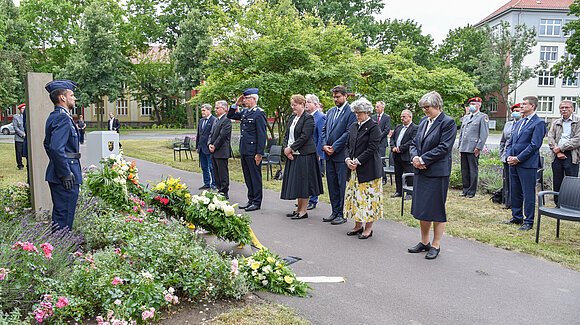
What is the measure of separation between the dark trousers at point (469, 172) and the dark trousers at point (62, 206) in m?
8.04

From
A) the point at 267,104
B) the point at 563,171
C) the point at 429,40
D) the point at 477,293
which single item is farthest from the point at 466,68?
the point at 477,293

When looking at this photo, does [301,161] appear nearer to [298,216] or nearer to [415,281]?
[298,216]

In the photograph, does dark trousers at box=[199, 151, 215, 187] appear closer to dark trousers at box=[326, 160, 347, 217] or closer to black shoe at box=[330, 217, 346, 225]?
dark trousers at box=[326, 160, 347, 217]

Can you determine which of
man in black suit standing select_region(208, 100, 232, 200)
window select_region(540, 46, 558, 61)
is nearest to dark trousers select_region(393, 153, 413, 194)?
man in black suit standing select_region(208, 100, 232, 200)

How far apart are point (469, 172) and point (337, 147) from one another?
429 cm

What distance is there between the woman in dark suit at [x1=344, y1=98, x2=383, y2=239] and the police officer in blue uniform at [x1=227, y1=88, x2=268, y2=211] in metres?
2.44

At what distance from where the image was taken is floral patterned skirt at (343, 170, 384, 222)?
595 cm

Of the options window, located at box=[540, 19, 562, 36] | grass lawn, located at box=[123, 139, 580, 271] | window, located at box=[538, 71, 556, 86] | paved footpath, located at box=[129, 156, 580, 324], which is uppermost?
window, located at box=[540, 19, 562, 36]

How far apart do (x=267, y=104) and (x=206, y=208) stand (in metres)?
9.06

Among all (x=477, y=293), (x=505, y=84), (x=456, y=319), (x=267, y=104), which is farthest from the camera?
(x=505, y=84)

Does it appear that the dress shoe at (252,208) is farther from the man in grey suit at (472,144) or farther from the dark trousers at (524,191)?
the man in grey suit at (472,144)

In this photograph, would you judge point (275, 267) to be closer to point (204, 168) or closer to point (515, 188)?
point (515, 188)

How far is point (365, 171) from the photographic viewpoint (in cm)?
598

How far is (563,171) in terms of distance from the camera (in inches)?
307
